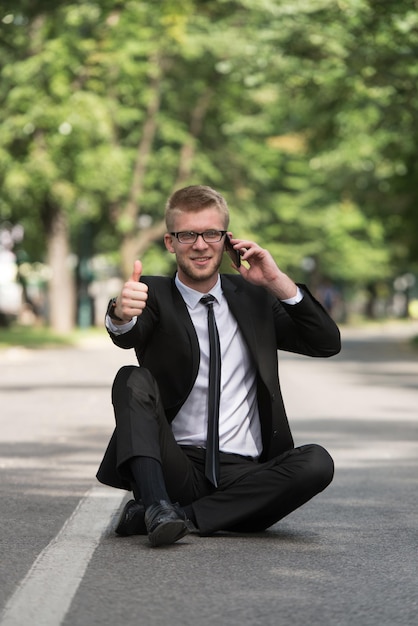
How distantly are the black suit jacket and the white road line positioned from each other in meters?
A: 0.36

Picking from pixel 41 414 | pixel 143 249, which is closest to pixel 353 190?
pixel 143 249

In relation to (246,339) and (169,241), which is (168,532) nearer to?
(246,339)

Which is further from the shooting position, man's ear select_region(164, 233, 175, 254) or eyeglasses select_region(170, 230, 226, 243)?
man's ear select_region(164, 233, 175, 254)

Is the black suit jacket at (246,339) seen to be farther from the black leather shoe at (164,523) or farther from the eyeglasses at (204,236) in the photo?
the black leather shoe at (164,523)

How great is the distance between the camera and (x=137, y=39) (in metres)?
44.4

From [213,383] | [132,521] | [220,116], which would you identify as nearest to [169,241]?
[213,383]

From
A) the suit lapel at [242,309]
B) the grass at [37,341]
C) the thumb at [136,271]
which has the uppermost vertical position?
the thumb at [136,271]

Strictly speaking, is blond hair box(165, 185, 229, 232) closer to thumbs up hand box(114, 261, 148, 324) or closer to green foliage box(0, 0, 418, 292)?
thumbs up hand box(114, 261, 148, 324)

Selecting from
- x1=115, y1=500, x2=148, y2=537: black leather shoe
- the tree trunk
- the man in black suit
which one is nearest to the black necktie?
the man in black suit

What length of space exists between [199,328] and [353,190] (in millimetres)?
31982

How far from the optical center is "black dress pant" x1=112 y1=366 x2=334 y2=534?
6.41m

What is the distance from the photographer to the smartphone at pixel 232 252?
6.57 m

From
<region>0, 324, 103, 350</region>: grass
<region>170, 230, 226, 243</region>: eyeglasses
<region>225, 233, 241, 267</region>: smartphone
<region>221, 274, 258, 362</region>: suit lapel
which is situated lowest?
<region>0, 324, 103, 350</region>: grass

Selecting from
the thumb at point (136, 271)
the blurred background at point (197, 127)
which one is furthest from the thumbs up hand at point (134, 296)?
the blurred background at point (197, 127)
